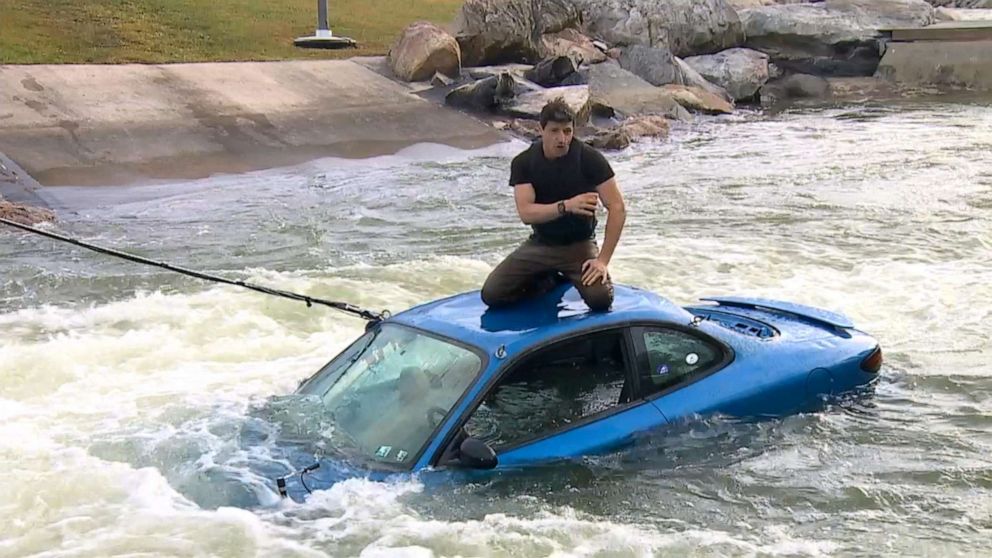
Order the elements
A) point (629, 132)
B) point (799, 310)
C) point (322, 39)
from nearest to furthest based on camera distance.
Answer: point (799, 310)
point (629, 132)
point (322, 39)

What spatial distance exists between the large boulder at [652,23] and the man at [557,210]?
24549mm

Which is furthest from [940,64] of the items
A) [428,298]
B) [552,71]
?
[428,298]

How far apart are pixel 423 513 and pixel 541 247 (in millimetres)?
1918

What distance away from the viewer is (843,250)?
12.1 metres

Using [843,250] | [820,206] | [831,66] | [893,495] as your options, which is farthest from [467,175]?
[831,66]

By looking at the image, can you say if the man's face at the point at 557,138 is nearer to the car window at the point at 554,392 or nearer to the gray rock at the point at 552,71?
the car window at the point at 554,392

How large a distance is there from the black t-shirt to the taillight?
192 centimetres

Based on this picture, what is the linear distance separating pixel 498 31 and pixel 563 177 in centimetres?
1933

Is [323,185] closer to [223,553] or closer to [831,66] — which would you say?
[223,553]

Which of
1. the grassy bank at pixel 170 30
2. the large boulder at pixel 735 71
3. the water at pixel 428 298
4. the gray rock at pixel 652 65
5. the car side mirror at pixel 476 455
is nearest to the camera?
the car side mirror at pixel 476 455

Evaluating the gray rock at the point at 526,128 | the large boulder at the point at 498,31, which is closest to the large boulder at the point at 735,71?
the large boulder at the point at 498,31

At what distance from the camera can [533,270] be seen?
6.52 m

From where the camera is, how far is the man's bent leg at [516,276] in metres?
6.27

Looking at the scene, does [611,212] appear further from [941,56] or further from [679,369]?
[941,56]
